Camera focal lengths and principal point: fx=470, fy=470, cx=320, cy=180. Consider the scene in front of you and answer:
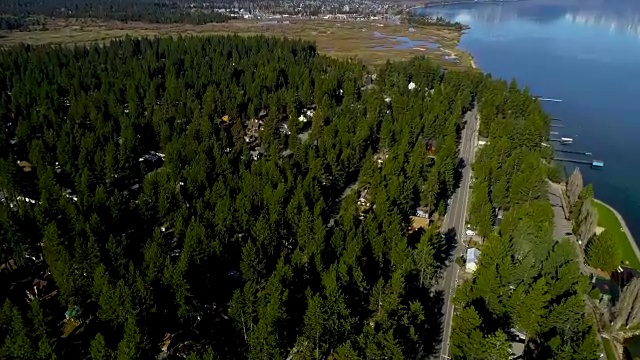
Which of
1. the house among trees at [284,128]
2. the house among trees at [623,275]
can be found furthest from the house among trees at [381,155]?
the house among trees at [623,275]

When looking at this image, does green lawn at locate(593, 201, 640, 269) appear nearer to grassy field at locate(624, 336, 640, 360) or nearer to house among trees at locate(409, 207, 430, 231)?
grassy field at locate(624, 336, 640, 360)

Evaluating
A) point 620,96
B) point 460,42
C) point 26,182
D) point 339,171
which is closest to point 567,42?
point 460,42

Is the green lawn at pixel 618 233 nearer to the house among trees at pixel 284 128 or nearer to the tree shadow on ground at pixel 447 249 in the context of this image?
the tree shadow on ground at pixel 447 249

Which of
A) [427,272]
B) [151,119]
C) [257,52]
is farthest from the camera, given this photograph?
[257,52]

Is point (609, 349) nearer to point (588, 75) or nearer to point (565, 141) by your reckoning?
point (565, 141)

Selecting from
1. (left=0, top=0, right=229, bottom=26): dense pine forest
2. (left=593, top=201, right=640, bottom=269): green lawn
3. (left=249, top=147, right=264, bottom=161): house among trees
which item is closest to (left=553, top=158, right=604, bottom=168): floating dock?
(left=593, top=201, right=640, bottom=269): green lawn

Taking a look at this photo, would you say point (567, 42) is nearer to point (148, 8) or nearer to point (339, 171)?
point (339, 171)
